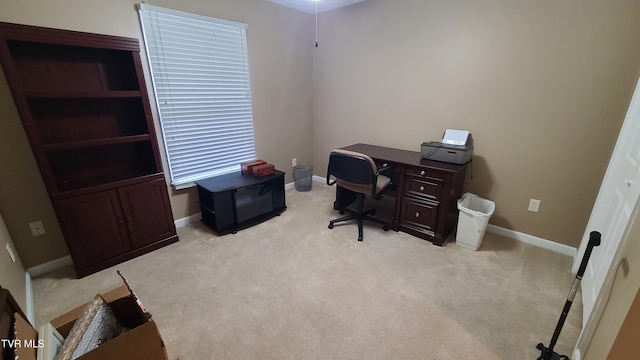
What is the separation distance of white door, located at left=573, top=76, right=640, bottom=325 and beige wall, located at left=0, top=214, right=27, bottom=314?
332 centimetres

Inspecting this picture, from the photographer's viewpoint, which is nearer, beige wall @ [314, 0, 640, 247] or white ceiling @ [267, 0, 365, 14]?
beige wall @ [314, 0, 640, 247]

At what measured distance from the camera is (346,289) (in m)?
1.97

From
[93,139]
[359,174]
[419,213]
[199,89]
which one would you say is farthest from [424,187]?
[93,139]

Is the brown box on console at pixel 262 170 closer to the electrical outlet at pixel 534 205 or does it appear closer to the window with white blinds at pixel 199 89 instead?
the window with white blinds at pixel 199 89

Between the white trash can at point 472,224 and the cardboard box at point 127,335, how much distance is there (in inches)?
94.2

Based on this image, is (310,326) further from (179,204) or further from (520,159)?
(520,159)

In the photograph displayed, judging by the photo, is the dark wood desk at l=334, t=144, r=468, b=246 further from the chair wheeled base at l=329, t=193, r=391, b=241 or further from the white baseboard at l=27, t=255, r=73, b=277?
the white baseboard at l=27, t=255, r=73, b=277

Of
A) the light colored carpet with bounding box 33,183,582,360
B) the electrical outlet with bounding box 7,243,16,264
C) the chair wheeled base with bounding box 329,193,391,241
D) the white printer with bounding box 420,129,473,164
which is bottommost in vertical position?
the light colored carpet with bounding box 33,183,582,360

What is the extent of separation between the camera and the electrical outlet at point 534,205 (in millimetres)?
2466

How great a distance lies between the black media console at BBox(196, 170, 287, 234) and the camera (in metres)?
2.65

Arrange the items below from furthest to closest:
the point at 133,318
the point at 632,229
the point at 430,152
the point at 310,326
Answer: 1. the point at 430,152
2. the point at 310,326
3. the point at 133,318
4. the point at 632,229

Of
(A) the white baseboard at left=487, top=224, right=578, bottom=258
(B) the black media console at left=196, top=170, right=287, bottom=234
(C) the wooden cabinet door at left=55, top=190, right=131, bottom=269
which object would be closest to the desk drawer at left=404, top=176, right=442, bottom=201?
(A) the white baseboard at left=487, top=224, right=578, bottom=258

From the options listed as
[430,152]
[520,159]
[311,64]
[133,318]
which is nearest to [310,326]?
[133,318]

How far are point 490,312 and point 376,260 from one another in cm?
87
